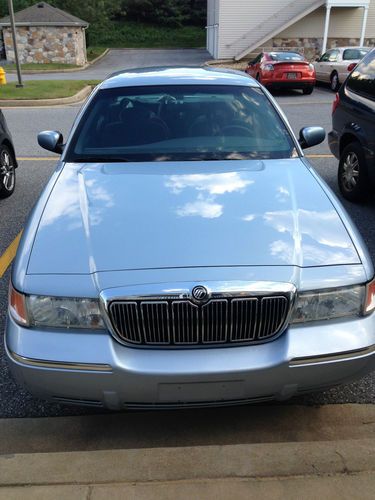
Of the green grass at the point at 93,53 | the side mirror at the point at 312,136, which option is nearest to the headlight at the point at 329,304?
the side mirror at the point at 312,136

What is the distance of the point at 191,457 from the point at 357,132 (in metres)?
4.50

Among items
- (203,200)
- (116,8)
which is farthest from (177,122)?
(116,8)

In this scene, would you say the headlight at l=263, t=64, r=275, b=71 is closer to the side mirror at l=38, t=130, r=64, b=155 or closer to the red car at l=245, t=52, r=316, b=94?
the red car at l=245, t=52, r=316, b=94

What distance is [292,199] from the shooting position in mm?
2979

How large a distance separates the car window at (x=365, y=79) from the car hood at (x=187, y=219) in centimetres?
272

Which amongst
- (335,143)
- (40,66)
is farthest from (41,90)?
(40,66)

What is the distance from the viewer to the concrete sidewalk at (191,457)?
81.7 inches

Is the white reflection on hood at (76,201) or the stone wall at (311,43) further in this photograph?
the stone wall at (311,43)

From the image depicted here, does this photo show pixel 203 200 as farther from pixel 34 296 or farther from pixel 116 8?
pixel 116 8

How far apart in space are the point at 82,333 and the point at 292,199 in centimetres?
148

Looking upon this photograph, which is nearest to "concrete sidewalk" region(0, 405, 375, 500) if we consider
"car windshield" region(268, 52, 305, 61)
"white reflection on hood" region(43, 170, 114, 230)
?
"white reflection on hood" region(43, 170, 114, 230)

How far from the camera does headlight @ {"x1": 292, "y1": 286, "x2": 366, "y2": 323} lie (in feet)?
7.54

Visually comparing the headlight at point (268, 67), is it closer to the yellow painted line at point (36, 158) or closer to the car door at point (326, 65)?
the car door at point (326, 65)

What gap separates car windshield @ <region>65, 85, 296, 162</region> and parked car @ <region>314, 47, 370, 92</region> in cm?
1466
